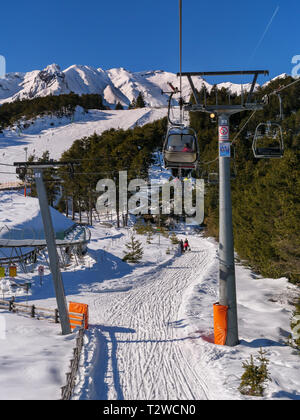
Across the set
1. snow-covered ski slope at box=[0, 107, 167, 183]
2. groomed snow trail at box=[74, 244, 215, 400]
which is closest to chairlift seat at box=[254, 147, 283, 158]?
groomed snow trail at box=[74, 244, 215, 400]

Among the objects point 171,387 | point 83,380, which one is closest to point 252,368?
point 171,387

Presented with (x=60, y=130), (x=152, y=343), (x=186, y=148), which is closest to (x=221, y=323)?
(x=152, y=343)

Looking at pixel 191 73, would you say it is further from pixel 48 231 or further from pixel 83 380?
pixel 83 380

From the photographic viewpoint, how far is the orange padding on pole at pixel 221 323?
30.6 feet

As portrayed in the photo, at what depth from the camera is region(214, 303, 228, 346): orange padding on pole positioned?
9.34 m

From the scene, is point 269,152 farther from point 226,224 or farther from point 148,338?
point 148,338

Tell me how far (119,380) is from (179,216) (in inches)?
1956

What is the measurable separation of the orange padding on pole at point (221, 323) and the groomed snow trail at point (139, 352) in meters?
1.13

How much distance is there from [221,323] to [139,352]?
252 cm

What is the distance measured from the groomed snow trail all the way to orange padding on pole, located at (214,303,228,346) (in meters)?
1.13

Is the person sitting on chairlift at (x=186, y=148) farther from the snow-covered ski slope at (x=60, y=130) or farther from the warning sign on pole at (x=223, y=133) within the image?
the snow-covered ski slope at (x=60, y=130)

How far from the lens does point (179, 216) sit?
187 feet

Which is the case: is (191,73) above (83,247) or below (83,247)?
above

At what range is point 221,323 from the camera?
369 inches
